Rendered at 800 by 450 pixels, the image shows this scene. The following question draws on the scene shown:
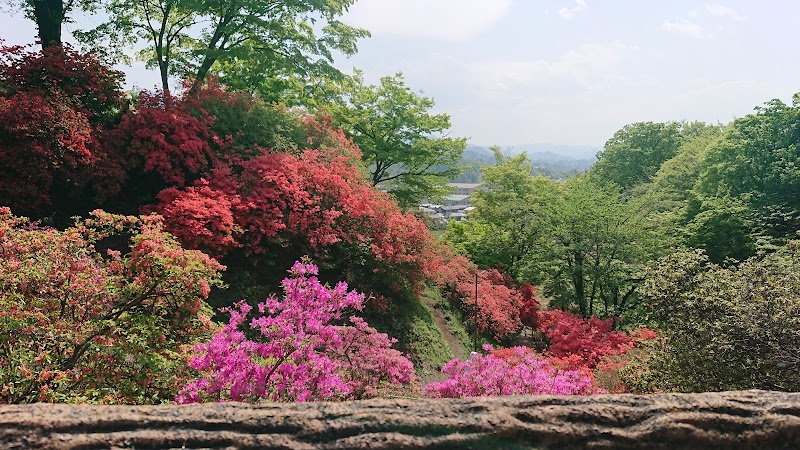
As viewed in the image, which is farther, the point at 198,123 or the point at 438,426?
the point at 198,123

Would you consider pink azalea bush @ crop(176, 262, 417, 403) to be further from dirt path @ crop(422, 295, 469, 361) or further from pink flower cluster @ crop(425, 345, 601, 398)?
dirt path @ crop(422, 295, 469, 361)

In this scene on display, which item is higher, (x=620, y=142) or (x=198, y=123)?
(x=620, y=142)

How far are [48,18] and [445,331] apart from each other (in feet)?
42.0

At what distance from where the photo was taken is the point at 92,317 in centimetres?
509

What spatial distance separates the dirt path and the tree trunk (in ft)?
38.1

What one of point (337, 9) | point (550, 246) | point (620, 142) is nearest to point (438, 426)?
point (337, 9)

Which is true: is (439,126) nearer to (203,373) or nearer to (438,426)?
(203,373)

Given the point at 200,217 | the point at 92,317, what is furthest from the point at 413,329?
the point at 92,317

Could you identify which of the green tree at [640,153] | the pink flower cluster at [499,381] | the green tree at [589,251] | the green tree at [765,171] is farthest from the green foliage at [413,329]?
the green tree at [640,153]

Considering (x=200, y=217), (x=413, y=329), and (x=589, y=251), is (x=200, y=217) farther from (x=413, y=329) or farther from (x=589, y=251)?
(x=589, y=251)

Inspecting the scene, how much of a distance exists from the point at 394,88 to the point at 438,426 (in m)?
17.9

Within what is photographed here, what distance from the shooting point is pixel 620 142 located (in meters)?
40.7

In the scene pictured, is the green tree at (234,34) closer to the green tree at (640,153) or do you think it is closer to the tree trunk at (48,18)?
the tree trunk at (48,18)

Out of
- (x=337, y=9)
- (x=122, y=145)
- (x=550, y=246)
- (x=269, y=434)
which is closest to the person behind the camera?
(x=269, y=434)
